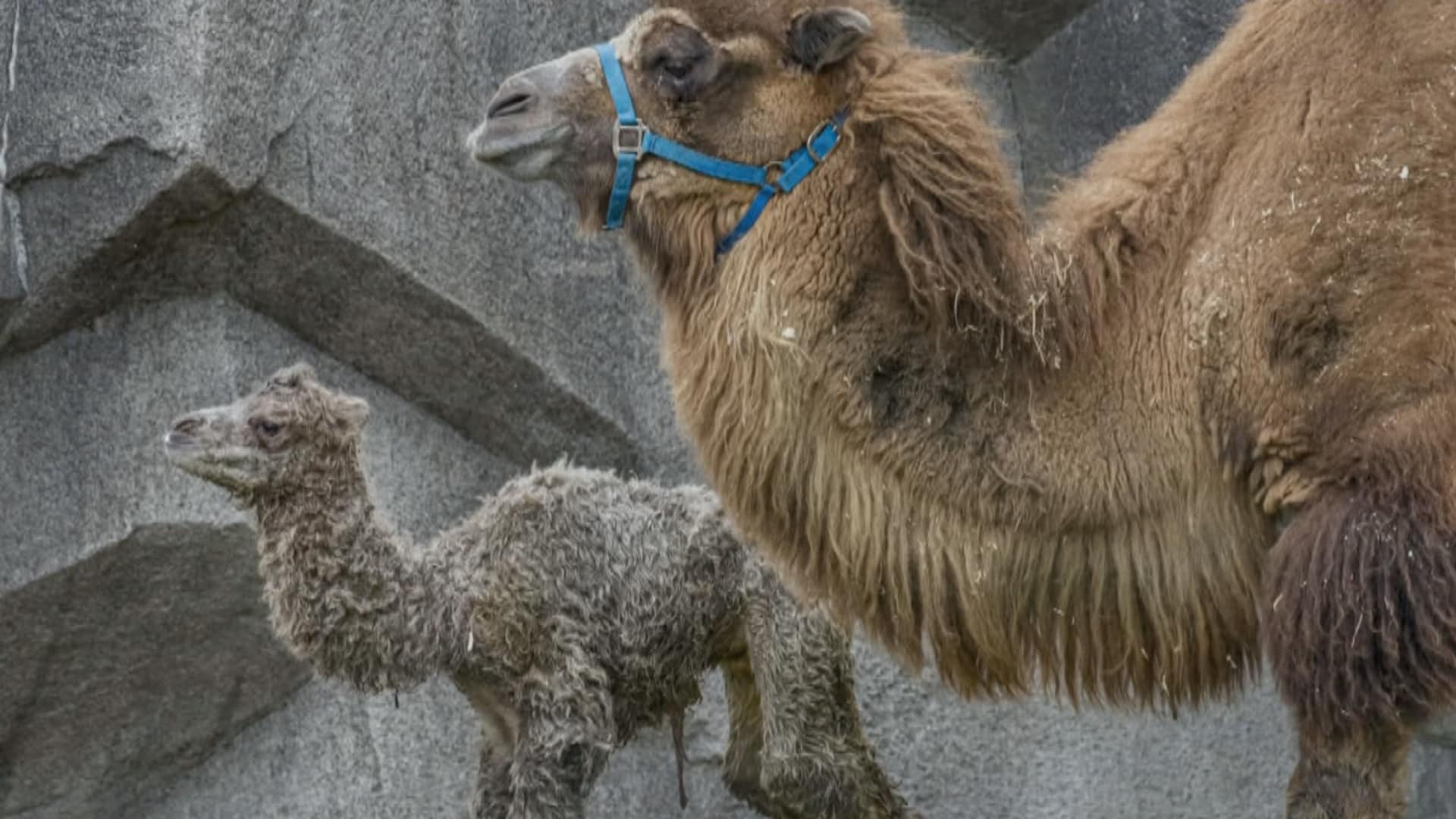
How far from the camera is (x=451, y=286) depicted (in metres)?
7.04

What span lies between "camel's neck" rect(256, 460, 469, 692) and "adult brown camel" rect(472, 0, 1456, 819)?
109cm

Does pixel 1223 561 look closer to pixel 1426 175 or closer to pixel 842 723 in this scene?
pixel 1426 175

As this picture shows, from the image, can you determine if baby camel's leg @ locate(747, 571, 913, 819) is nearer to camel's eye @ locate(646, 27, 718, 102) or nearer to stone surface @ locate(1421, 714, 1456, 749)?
stone surface @ locate(1421, 714, 1456, 749)

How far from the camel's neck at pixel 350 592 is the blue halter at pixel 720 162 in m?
1.15

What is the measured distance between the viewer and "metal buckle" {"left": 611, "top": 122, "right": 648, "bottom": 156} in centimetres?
513

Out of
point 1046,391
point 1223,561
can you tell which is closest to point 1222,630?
point 1223,561

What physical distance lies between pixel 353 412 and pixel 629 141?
117 centimetres

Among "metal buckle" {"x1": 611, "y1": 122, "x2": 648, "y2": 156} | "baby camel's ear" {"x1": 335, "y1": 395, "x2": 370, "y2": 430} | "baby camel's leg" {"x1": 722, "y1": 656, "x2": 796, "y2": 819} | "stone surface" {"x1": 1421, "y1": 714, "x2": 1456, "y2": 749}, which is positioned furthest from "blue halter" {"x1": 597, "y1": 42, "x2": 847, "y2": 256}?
"stone surface" {"x1": 1421, "y1": 714, "x2": 1456, "y2": 749}

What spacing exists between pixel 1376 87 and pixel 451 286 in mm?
2848

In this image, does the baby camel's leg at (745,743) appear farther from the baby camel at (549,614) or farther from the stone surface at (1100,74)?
the stone surface at (1100,74)

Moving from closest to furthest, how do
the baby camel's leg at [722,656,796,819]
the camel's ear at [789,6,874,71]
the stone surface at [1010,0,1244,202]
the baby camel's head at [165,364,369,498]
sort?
the camel's ear at [789,6,874,71]
the baby camel's head at [165,364,369,498]
the baby camel's leg at [722,656,796,819]
the stone surface at [1010,0,1244,202]

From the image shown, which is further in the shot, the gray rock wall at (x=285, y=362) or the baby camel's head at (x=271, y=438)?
the gray rock wall at (x=285, y=362)

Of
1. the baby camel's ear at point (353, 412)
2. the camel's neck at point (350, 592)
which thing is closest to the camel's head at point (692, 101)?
the baby camel's ear at point (353, 412)

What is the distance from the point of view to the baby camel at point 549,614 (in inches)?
229
